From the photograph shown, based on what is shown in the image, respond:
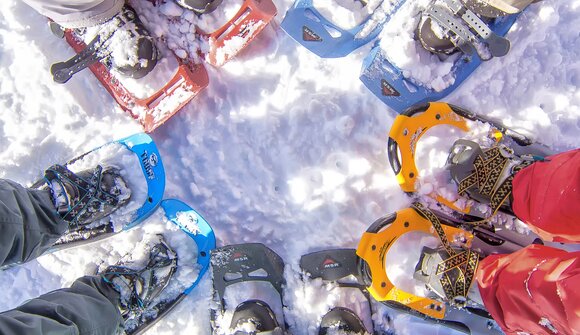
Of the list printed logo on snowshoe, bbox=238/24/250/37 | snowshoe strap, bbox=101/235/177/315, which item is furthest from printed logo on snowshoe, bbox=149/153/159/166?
printed logo on snowshoe, bbox=238/24/250/37

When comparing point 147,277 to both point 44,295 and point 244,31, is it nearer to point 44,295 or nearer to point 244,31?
point 44,295

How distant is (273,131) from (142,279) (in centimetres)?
93

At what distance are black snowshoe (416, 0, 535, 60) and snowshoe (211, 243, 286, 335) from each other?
1231 millimetres

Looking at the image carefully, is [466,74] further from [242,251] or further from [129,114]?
[129,114]

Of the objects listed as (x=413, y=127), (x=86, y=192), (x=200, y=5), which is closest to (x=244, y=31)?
(x=200, y=5)

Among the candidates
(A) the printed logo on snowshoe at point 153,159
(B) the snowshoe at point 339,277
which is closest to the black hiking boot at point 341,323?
(B) the snowshoe at point 339,277

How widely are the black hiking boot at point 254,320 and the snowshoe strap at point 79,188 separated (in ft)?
2.63

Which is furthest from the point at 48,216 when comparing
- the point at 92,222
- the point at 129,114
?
the point at 129,114

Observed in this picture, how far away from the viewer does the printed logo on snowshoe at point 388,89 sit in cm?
208

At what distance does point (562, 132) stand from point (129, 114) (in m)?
2.07

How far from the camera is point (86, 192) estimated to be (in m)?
2.03

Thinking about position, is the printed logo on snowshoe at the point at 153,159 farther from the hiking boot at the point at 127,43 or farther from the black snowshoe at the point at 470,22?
the black snowshoe at the point at 470,22

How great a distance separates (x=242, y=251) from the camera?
2.16 metres

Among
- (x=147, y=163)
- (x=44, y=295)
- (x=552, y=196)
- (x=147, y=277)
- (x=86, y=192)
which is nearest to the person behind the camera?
(x=552, y=196)
